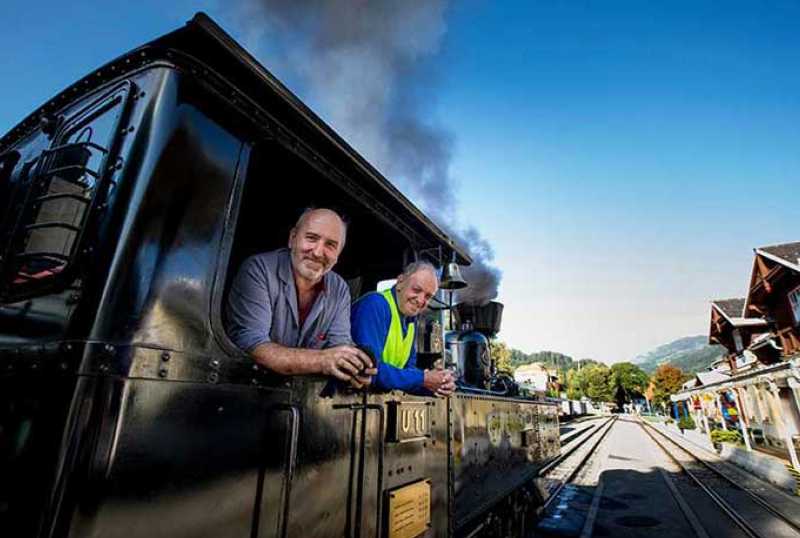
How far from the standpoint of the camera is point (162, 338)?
130 centimetres

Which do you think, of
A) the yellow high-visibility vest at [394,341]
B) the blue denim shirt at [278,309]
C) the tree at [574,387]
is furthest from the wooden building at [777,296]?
the tree at [574,387]

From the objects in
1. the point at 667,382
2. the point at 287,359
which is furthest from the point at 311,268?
the point at 667,382

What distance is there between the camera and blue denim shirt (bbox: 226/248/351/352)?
1738mm

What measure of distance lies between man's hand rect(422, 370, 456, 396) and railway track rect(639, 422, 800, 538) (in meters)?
8.27

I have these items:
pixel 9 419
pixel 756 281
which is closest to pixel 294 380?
pixel 9 419

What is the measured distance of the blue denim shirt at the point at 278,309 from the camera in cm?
174

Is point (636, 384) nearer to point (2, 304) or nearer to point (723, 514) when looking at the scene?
point (723, 514)

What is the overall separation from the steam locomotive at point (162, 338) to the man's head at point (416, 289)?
691 mm

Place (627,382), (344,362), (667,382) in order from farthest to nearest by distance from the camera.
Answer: (627,382) → (667,382) → (344,362)

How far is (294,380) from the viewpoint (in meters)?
1.76

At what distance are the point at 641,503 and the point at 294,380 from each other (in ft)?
38.5

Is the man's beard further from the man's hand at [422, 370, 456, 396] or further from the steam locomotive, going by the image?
the man's hand at [422, 370, 456, 396]

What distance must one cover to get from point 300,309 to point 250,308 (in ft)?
1.32

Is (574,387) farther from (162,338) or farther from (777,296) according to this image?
(162,338)
